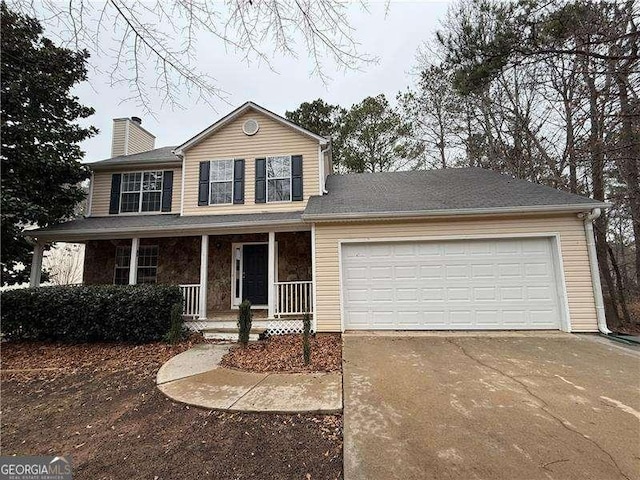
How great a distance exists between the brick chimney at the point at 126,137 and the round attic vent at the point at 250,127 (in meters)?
5.51

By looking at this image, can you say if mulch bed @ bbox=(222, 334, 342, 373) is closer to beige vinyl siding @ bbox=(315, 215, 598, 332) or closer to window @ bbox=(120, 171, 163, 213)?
beige vinyl siding @ bbox=(315, 215, 598, 332)

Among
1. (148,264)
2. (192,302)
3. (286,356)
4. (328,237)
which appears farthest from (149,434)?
(148,264)

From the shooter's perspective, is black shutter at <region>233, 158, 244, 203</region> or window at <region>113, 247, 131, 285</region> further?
window at <region>113, 247, 131, 285</region>

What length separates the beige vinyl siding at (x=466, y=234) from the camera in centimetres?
638

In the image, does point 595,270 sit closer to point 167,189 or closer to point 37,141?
Result: point 167,189

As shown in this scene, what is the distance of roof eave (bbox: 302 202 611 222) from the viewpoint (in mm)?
6418

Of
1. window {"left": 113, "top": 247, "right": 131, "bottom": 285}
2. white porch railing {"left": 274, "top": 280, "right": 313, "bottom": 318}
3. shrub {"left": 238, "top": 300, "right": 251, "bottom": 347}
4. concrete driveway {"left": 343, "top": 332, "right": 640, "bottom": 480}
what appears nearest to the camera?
concrete driveway {"left": 343, "top": 332, "right": 640, "bottom": 480}

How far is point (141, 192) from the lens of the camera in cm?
977

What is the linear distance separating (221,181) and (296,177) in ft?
7.63

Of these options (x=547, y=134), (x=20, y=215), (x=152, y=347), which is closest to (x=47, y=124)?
(x=20, y=215)

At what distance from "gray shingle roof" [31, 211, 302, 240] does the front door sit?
50.3 inches

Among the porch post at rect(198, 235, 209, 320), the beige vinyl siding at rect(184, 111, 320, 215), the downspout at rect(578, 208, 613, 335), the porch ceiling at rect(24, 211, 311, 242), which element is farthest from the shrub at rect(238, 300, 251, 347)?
the downspout at rect(578, 208, 613, 335)

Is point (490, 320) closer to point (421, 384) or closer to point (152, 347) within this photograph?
point (421, 384)

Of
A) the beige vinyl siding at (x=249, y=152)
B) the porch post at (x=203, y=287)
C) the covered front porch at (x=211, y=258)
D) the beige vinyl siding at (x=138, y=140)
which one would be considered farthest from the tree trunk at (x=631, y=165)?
the beige vinyl siding at (x=138, y=140)
